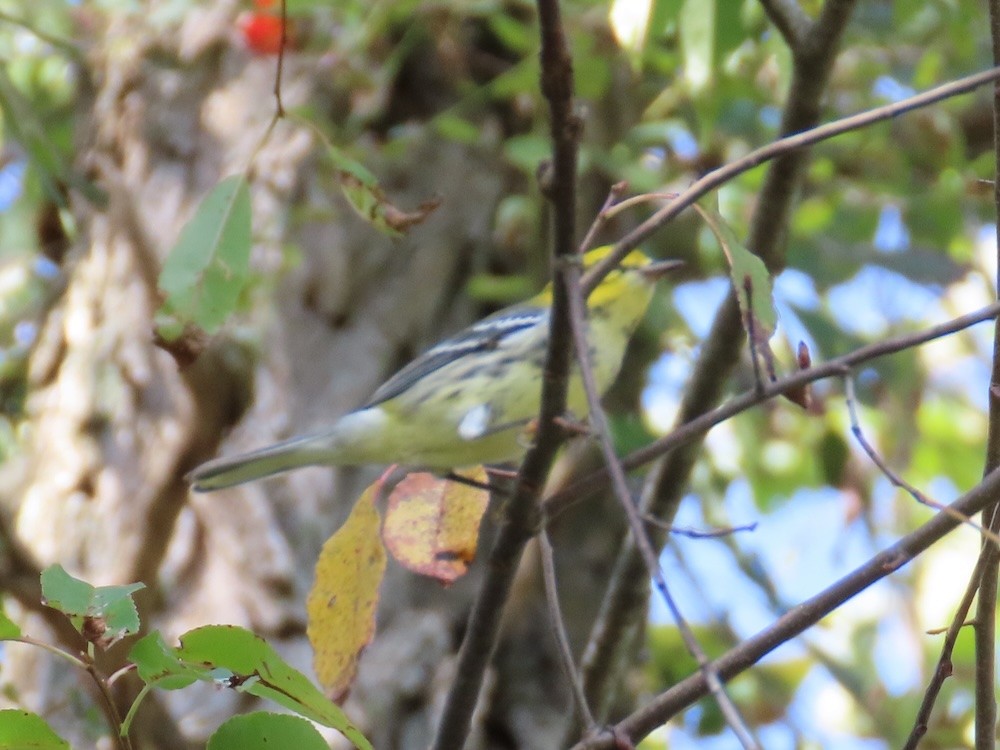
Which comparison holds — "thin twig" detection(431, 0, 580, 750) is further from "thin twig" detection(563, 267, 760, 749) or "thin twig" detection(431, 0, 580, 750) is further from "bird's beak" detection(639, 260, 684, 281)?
"bird's beak" detection(639, 260, 684, 281)

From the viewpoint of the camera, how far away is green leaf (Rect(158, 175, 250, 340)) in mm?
1301

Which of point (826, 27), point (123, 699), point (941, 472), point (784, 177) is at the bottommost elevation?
point (941, 472)

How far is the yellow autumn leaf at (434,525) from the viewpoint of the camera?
4.38 ft

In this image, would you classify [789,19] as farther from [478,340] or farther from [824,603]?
[478,340]

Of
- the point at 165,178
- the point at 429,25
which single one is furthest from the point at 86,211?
the point at 429,25

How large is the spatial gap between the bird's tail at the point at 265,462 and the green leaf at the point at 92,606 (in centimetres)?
137

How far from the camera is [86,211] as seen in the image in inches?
141

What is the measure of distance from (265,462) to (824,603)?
167cm

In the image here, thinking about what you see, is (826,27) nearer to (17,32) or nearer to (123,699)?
(123,699)

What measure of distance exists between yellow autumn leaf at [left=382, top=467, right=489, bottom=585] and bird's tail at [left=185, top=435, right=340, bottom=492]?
1.03 m

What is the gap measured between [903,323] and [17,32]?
308 centimetres

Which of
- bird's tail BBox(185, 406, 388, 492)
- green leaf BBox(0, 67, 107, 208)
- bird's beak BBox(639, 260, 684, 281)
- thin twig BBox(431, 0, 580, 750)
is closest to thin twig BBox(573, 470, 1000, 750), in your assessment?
thin twig BBox(431, 0, 580, 750)

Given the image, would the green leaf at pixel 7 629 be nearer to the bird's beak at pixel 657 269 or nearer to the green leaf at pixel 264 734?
the green leaf at pixel 264 734

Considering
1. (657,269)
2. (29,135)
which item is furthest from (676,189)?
(29,135)
